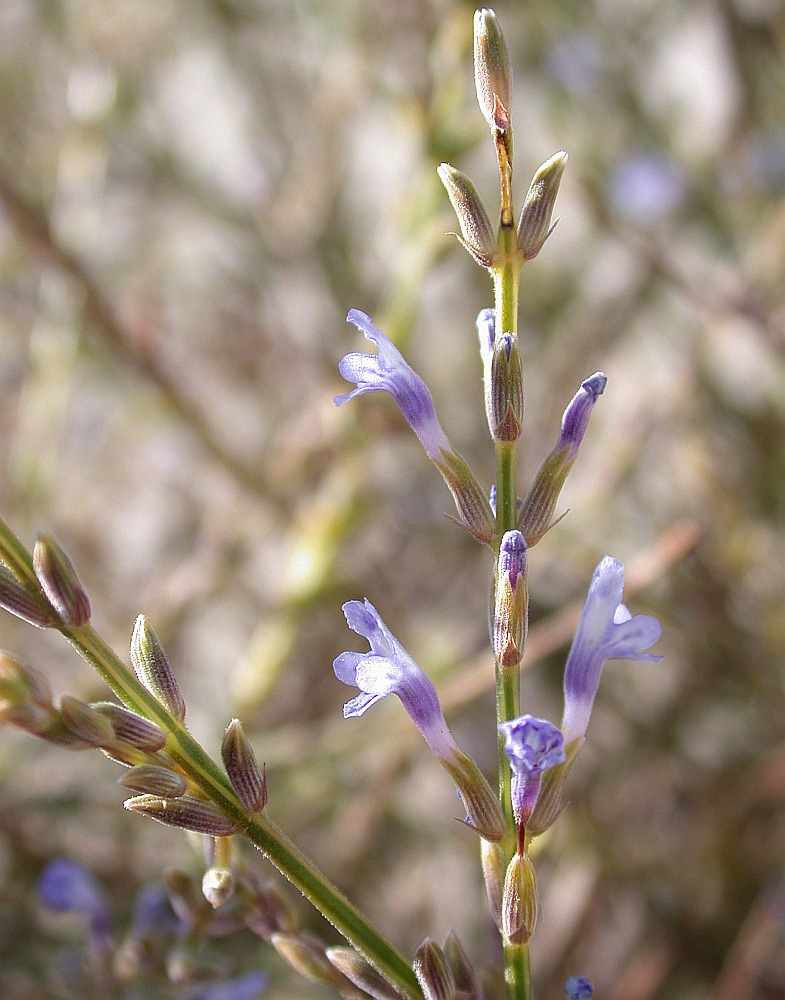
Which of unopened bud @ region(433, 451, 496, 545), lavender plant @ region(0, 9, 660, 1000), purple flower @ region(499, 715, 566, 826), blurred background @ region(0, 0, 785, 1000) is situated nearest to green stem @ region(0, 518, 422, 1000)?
lavender plant @ region(0, 9, 660, 1000)

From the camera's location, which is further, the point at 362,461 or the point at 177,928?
the point at 362,461

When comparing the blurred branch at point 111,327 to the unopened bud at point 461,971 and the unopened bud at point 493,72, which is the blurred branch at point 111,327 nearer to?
the unopened bud at point 493,72

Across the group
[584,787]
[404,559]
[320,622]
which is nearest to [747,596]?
[584,787]

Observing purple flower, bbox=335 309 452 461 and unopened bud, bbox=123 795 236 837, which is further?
purple flower, bbox=335 309 452 461

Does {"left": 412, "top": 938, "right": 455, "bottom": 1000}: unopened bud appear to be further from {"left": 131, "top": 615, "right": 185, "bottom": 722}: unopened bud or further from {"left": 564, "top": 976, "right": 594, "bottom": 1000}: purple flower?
{"left": 131, "top": 615, "right": 185, "bottom": 722}: unopened bud

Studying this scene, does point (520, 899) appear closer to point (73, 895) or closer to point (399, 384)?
point (399, 384)

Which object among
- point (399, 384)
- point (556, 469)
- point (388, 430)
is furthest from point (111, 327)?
point (556, 469)

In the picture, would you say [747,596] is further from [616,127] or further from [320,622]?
[616,127]
